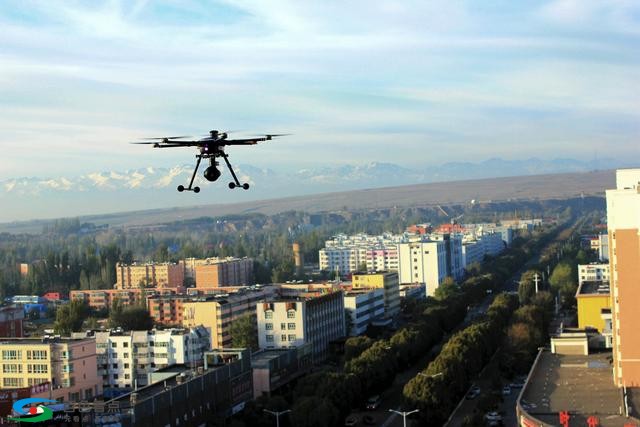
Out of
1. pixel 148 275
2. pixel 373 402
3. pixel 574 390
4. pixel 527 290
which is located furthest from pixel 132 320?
pixel 148 275

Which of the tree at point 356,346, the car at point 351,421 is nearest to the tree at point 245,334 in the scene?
the tree at point 356,346

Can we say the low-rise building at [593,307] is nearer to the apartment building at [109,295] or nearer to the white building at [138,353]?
the white building at [138,353]

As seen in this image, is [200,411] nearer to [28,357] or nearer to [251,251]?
[28,357]

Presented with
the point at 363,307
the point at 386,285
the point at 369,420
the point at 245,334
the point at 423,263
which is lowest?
the point at 369,420

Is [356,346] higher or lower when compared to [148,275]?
lower

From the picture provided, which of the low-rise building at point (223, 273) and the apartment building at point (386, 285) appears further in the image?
the low-rise building at point (223, 273)

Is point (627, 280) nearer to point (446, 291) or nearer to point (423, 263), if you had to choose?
point (446, 291)

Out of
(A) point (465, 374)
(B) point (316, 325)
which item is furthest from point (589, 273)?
(A) point (465, 374)
